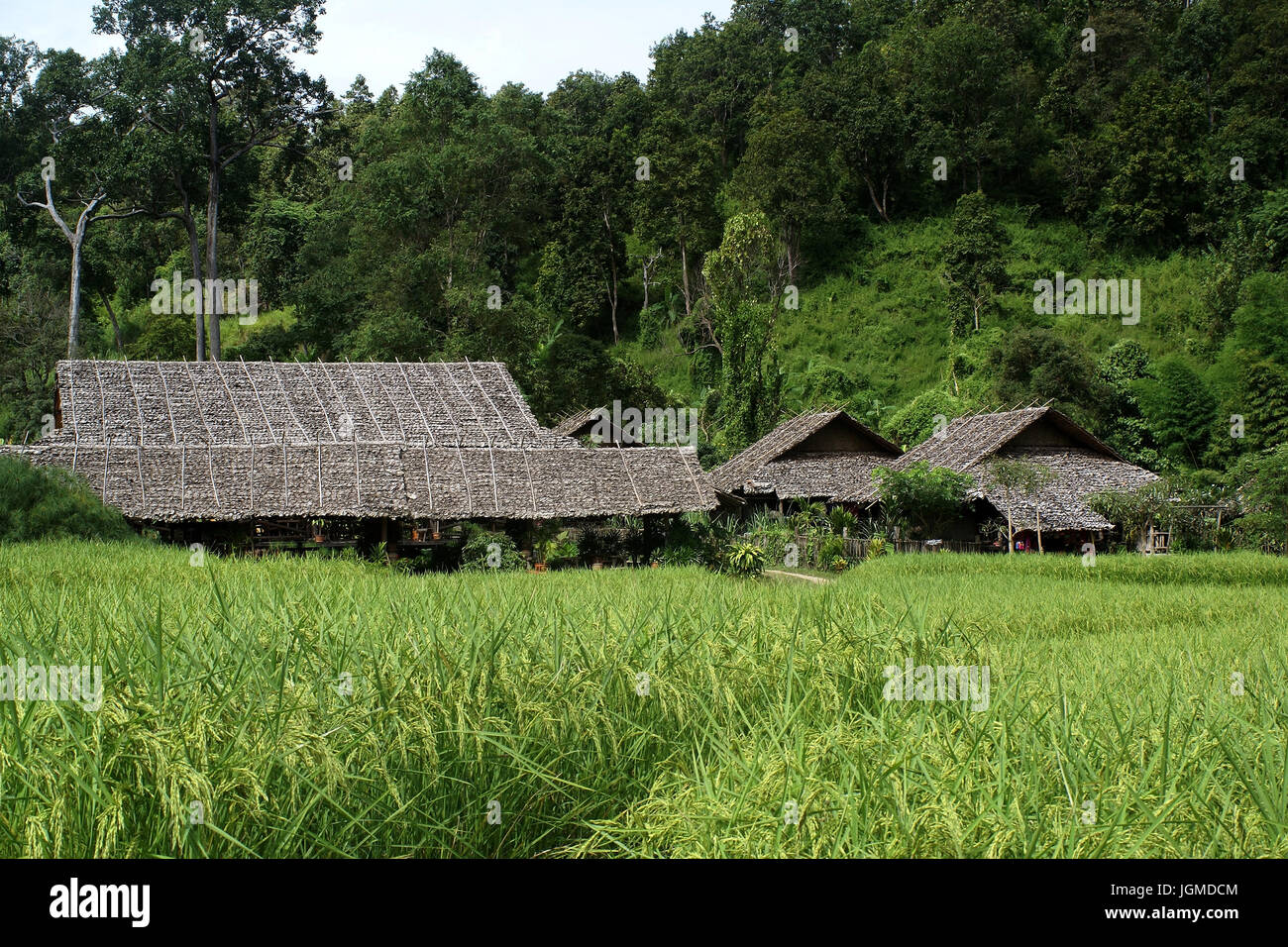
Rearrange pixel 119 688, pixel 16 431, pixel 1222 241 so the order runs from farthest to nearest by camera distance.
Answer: pixel 1222 241
pixel 16 431
pixel 119 688

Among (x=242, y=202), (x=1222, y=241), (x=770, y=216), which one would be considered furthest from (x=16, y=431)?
(x=1222, y=241)

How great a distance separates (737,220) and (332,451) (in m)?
17.8

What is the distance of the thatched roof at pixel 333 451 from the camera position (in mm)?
17609

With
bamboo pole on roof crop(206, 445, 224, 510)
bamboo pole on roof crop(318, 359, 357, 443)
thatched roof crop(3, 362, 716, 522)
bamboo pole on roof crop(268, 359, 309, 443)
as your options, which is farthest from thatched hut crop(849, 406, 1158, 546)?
bamboo pole on roof crop(206, 445, 224, 510)

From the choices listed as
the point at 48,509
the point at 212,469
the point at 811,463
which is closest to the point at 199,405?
the point at 212,469

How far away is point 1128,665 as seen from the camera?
19.9 feet

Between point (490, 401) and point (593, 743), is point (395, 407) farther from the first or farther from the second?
point (593, 743)

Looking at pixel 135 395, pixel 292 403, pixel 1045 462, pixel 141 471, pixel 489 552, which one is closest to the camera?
pixel 141 471

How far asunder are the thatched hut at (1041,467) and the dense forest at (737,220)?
1989 millimetres

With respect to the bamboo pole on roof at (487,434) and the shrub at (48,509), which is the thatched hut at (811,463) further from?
the shrub at (48,509)

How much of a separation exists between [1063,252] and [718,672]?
3326 centimetres

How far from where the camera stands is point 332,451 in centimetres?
1889

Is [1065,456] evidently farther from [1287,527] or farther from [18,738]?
[18,738]

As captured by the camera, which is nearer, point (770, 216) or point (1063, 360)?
point (1063, 360)
